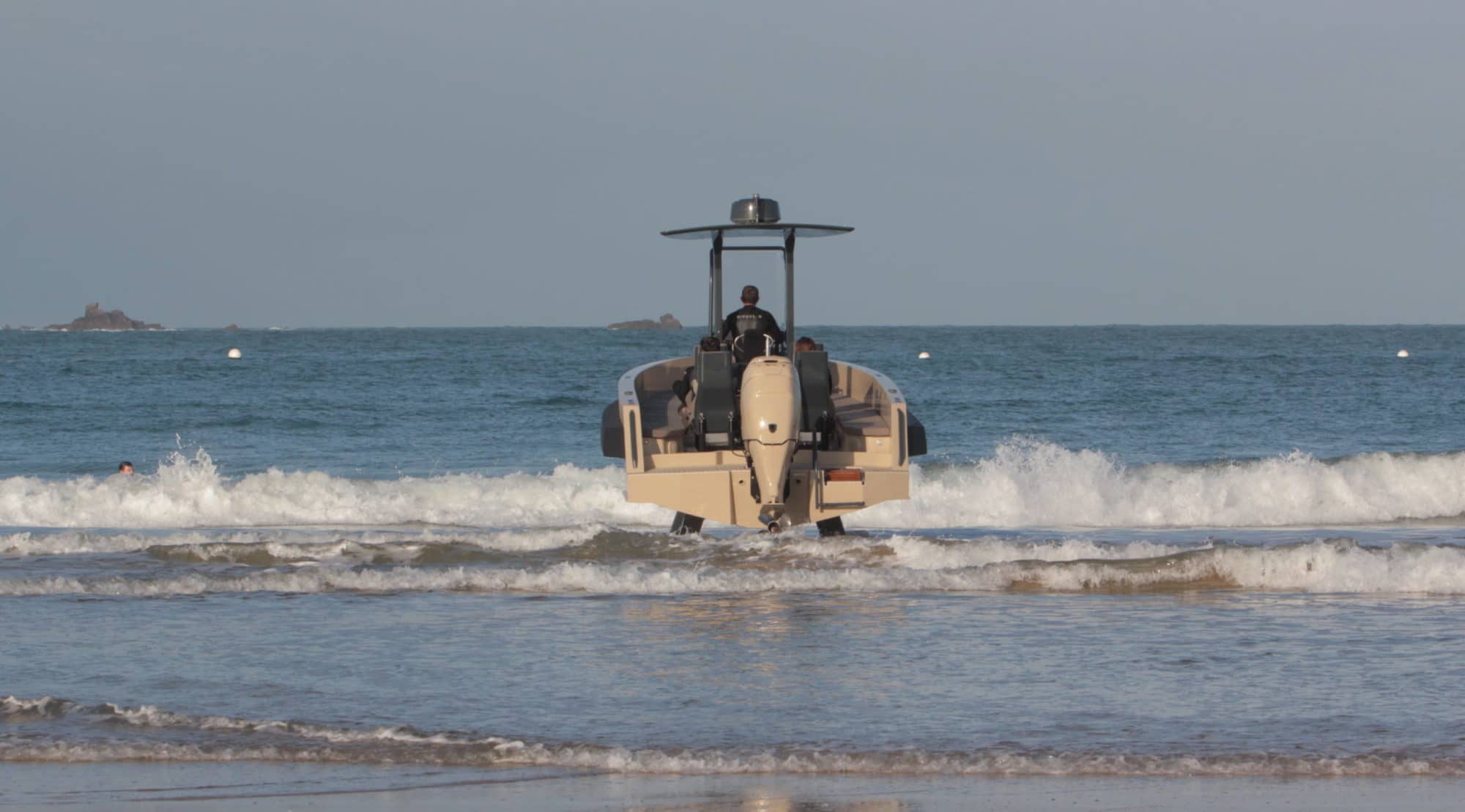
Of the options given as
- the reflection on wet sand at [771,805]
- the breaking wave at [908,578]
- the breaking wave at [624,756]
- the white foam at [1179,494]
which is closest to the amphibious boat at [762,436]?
the breaking wave at [908,578]

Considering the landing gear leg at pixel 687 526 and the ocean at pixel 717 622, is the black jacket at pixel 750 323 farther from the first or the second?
the landing gear leg at pixel 687 526

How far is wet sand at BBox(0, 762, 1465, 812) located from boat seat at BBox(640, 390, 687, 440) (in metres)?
5.68

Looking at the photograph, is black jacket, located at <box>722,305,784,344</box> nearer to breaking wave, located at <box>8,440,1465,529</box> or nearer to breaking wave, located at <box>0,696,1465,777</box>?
breaking wave, located at <box>8,440,1465,529</box>

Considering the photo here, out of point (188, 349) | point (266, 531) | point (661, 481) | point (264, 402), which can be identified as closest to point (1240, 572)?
point (661, 481)

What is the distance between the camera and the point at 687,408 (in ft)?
39.1

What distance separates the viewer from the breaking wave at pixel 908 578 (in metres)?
10.6

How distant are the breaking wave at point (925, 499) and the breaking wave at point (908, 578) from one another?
601 centimetres

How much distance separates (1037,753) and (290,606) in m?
5.60

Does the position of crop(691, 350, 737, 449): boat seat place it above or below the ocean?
above

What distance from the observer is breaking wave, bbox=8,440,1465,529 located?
1750 centimetres

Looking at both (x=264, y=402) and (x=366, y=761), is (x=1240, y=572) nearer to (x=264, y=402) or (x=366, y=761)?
(x=366, y=761)

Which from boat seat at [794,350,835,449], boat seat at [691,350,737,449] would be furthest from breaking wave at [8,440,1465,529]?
boat seat at [691,350,737,449]

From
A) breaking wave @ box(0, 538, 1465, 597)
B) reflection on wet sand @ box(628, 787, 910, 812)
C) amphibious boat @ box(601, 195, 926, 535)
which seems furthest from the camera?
amphibious boat @ box(601, 195, 926, 535)

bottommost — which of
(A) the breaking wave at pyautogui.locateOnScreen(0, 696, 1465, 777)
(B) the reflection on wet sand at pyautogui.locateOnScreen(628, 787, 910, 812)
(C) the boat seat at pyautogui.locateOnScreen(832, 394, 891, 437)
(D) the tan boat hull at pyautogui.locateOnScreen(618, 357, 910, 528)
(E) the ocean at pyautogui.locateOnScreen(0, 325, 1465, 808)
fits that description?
(B) the reflection on wet sand at pyautogui.locateOnScreen(628, 787, 910, 812)
